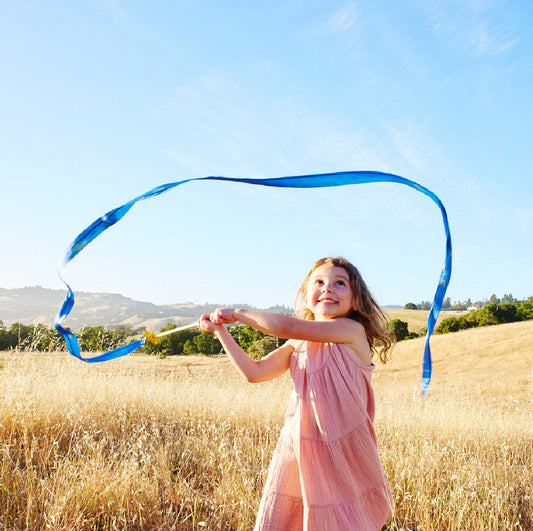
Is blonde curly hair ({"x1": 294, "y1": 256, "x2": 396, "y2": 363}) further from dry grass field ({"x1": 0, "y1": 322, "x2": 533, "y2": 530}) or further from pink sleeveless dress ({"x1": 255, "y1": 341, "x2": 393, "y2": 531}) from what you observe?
dry grass field ({"x1": 0, "y1": 322, "x2": 533, "y2": 530})

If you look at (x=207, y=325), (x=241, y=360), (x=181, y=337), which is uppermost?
(x=207, y=325)

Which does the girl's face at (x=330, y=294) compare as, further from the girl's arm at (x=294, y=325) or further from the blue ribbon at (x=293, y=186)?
the blue ribbon at (x=293, y=186)

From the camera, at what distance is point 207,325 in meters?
2.17

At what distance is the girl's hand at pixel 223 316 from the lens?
6.99 feet

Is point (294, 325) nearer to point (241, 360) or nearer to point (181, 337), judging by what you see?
point (241, 360)

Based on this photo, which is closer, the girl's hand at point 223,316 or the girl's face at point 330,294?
the girl's hand at point 223,316

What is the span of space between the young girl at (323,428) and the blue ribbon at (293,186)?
50 centimetres

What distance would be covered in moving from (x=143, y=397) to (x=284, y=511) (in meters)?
3.97

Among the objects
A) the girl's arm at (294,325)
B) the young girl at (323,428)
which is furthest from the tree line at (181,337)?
the young girl at (323,428)

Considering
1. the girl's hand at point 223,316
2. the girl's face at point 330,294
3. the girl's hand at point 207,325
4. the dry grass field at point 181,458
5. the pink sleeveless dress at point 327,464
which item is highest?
the girl's face at point 330,294

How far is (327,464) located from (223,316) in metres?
0.82

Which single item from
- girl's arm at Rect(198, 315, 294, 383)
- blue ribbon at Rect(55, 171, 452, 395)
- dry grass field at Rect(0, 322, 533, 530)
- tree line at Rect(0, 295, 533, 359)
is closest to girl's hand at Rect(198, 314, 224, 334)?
girl's arm at Rect(198, 315, 294, 383)

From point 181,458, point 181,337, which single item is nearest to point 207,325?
point 181,458

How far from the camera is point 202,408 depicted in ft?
17.9
